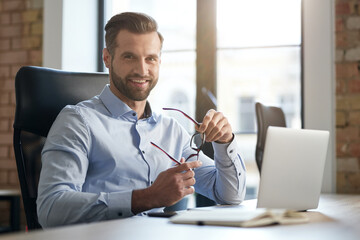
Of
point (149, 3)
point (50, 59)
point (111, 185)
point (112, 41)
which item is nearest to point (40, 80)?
point (112, 41)

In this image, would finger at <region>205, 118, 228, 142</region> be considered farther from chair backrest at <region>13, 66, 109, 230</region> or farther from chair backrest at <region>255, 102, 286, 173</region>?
chair backrest at <region>255, 102, 286, 173</region>

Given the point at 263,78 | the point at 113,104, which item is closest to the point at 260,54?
the point at 263,78

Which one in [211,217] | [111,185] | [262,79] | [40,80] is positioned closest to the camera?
[211,217]

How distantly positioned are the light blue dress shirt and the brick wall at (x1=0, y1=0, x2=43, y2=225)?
6.04 ft

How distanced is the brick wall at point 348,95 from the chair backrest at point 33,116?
1703 millimetres

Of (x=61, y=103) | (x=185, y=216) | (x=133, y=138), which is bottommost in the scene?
(x=185, y=216)

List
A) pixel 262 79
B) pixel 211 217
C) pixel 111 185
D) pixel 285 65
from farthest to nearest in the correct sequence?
1. pixel 262 79
2. pixel 285 65
3. pixel 111 185
4. pixel 211 217

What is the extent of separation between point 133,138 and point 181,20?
1.79 m

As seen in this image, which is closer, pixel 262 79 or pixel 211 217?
pixel 211 217

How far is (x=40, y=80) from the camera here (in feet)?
5.39

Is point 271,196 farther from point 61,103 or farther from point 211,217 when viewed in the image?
point 61,103

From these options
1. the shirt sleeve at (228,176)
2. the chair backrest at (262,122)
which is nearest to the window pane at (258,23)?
the chair backrest at (262,122)

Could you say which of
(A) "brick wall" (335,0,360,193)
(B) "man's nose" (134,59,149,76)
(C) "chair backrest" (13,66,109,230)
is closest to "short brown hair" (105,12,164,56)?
(B) "man's nose" (134,59,149,76)

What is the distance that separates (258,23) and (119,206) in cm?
216
